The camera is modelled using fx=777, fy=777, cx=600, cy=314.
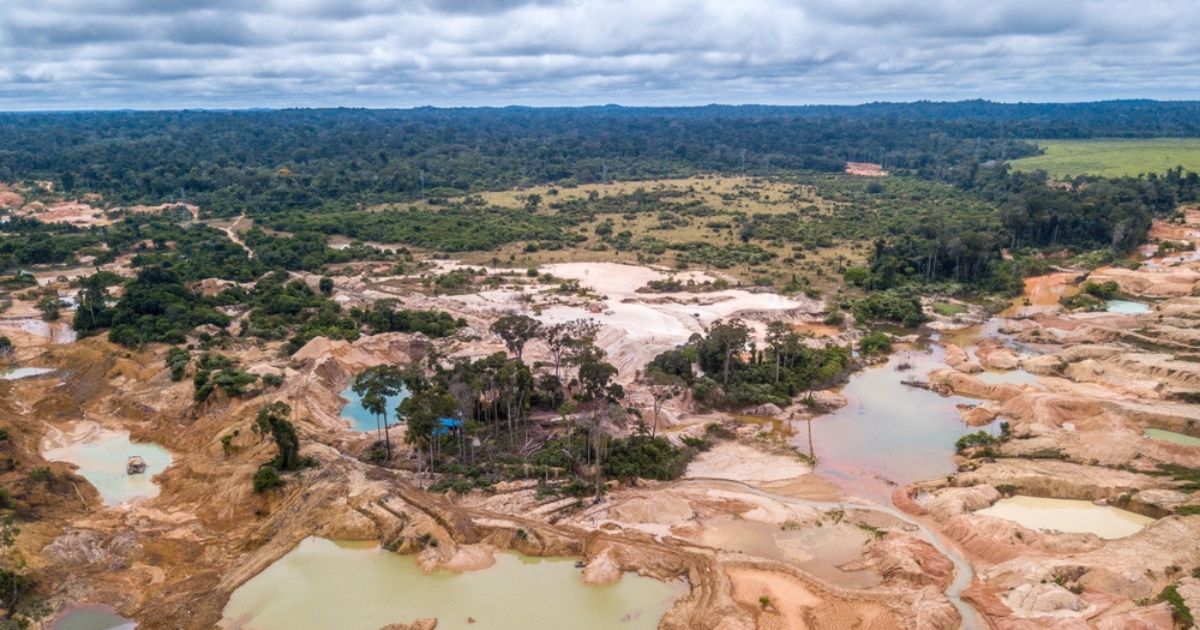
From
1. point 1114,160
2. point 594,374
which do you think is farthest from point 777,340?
point 1114,160

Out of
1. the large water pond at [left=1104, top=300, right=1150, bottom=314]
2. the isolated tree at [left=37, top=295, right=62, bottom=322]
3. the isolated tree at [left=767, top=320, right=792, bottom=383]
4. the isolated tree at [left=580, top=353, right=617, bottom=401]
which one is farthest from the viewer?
the large water pond at [left=1104, top=300, right=1150, bottom=314]

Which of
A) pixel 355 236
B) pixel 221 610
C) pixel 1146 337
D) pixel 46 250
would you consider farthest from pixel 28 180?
pixel 1146 337

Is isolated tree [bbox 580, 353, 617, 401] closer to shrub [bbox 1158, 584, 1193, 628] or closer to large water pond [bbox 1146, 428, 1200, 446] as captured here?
shrub [bbox 1158, 584, 1193, 628]

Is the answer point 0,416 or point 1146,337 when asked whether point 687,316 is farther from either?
point 0,416

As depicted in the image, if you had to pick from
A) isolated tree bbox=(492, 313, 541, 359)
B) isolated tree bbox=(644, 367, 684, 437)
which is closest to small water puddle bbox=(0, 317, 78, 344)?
isolated tree bbox=(492, 313, 541, 359)

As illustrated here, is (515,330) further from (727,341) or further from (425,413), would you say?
(727,341)

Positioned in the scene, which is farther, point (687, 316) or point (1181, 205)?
point (1181, 205)
